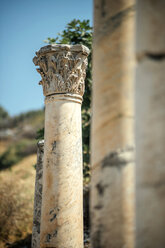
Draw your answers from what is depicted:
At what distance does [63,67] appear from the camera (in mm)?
6195

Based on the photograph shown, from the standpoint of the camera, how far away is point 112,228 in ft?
9.89

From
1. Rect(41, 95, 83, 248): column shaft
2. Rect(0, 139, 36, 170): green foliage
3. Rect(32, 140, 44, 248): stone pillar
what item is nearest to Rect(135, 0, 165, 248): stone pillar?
Rect(41, 95, 83, 248): column shaft

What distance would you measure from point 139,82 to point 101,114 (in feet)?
2.75

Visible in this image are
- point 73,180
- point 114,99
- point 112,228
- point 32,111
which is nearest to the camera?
point 112,228

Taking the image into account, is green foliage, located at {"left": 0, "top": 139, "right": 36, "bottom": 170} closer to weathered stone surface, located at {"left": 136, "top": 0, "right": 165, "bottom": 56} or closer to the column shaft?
the column shaft

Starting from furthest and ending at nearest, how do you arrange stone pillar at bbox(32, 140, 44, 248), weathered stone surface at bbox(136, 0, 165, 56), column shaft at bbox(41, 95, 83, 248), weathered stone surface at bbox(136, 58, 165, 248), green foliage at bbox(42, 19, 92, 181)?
green foliage at bbox(42, 19, 92, 181)
stone pillar at bbox(32, 140, 44, 248)
column shaft at bbox(41, 95, 83, 248)
weathered stone surface at bbox(136, 0, 165, 56)
weathered stone surface at bbox(136, 58, 165, 248)

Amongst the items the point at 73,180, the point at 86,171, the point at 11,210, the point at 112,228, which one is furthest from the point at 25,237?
the point at 112,228

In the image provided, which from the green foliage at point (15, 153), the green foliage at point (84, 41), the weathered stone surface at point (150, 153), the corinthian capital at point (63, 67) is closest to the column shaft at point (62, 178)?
the corinthian capital at point (63, 67)

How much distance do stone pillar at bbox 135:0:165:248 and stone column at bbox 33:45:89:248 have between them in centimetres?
324

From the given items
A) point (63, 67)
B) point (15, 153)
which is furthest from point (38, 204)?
point (15, 153)

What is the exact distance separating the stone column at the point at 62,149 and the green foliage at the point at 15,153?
28.6 m

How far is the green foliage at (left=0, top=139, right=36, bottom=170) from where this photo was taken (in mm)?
33375

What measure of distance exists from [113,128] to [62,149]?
2631mm

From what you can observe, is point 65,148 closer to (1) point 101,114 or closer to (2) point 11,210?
(1) point 101,114
